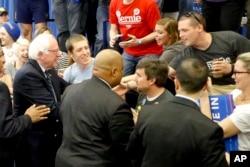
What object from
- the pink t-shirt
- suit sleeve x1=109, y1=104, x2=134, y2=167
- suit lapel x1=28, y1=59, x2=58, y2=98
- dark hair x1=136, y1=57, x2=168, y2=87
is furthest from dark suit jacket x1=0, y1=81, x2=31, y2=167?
the pink t-shirt

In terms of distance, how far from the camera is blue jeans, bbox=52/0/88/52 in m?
6.83

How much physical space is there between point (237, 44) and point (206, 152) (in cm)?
195

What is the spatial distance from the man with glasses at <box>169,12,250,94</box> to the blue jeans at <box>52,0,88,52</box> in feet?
7.54

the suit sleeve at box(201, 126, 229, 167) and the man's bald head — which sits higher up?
the man's bald head

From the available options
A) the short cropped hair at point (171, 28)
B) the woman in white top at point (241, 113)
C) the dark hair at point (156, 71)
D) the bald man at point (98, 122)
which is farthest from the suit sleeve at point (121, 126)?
the short cropped hair at point (171, 28)

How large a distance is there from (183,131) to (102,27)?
3777mm

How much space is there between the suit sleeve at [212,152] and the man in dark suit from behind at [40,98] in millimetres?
1756

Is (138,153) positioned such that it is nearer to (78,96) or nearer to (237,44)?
(78,96)

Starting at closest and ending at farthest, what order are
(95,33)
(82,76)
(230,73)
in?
(230,73) < (82,76) < (95,33)

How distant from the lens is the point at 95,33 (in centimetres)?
725

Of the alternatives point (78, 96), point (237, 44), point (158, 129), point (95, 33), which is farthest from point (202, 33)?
point (95, 33)

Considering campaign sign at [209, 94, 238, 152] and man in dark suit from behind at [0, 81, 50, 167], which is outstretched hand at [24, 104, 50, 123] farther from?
campaign sign at [209, 94, 238, 152]

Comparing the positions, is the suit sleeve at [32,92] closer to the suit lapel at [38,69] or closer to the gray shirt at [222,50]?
the suit lapel at [38,69]

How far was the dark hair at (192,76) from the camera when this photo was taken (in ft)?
10.4
